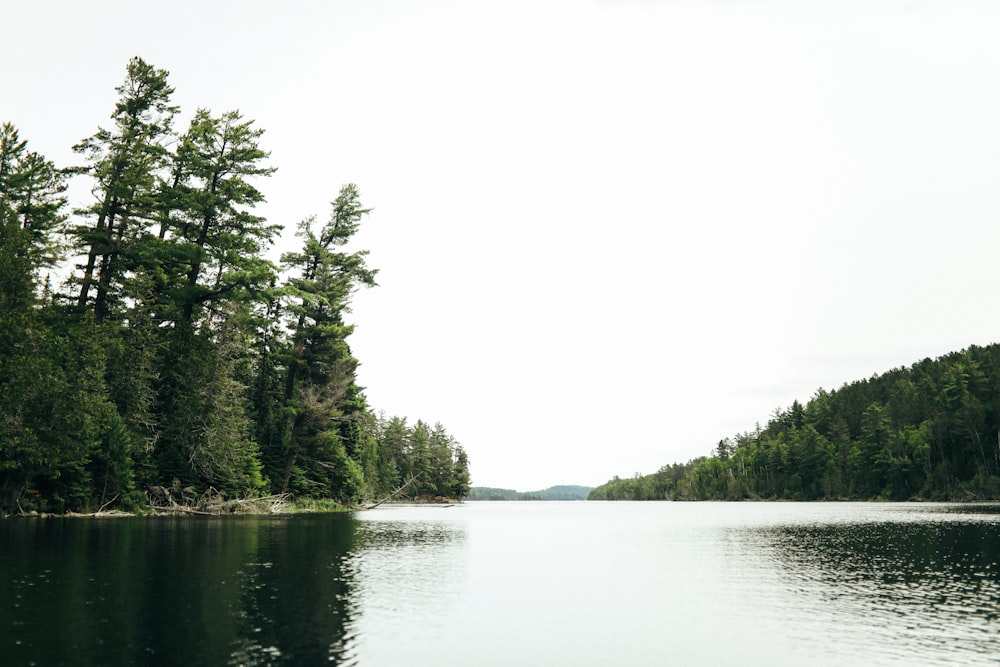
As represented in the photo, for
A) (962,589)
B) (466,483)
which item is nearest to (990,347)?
(466,483)

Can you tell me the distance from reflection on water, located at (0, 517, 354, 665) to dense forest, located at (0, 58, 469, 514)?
1393 centimetres

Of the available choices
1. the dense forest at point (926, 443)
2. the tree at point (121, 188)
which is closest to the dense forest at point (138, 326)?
the tree at point (121, 188)

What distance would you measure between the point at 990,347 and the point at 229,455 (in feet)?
622

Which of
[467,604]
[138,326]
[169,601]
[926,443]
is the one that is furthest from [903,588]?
[926,443]

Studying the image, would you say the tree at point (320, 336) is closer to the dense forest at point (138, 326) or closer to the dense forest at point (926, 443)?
the dense forest at point (138, 326)

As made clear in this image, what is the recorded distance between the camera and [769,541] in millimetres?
45531

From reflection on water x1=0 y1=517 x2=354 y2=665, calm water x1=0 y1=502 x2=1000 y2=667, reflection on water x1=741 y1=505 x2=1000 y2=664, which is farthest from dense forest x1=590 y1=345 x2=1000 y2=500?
reflection on water x1=0 y1=517 x2=354 y2=665

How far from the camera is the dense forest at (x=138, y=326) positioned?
138 feet

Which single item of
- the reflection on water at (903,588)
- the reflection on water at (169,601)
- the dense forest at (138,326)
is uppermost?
the dense forest at (138,326)

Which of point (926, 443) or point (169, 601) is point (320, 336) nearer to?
point (169, 601)

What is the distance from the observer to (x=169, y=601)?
1755cm

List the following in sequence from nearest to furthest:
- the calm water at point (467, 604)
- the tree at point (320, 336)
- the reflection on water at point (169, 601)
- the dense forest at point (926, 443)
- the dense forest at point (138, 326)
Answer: the reflection on water at point (169, 601), the calm water at point (467, 604), the dense forest at point (138, 326), the tree at point (320, 336), the dense forest at point (926, 443)

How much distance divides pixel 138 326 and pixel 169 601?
41312 millimetres

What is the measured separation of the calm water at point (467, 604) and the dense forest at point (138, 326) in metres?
11.3
